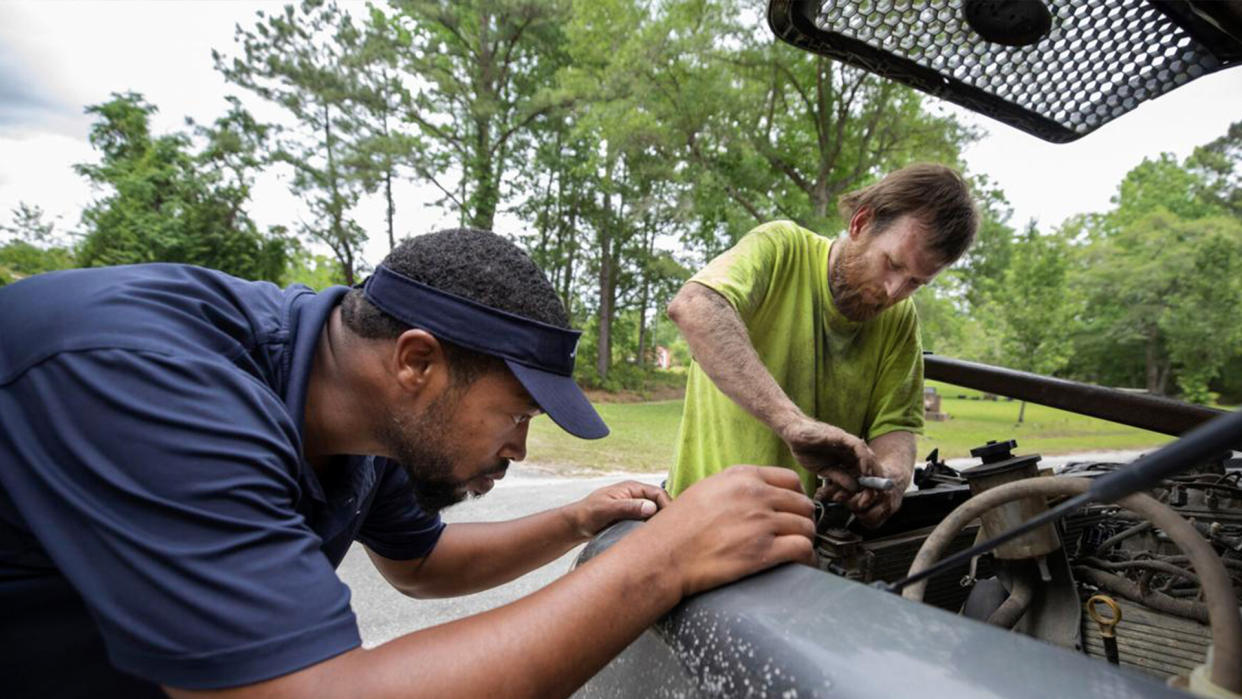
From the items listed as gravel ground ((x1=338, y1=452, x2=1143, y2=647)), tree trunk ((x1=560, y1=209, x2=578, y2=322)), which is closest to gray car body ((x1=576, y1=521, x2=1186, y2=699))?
gravel ground ((x1=338, y1=452, x2=1143, y2=647))

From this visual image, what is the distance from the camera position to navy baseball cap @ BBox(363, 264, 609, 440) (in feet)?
3.71

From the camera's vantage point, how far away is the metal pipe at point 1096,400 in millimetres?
1696

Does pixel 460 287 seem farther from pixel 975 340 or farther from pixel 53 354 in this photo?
pixel 975 340

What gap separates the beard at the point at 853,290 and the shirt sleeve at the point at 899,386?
0.18 m

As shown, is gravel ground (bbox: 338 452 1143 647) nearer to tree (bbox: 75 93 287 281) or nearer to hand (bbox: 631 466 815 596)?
hand (bbox: 631 466 815 596)

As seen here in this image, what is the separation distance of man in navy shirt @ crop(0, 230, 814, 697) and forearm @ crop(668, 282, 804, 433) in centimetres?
48

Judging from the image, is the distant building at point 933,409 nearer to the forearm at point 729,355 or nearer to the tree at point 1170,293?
the tree at point 1170,293

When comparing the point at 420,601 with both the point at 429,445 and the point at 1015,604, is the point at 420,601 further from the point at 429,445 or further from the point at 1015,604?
the point at 1015,604

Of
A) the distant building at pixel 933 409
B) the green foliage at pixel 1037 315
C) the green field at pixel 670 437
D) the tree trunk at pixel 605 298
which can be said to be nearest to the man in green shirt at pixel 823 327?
the green field at pixel 670 437

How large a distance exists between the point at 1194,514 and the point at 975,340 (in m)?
21.2

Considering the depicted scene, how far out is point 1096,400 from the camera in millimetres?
1794

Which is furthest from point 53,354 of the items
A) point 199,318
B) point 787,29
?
point 787,29

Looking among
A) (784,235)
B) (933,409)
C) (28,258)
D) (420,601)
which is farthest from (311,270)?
(784,235)

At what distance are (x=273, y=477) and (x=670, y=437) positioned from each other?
11.1 m
